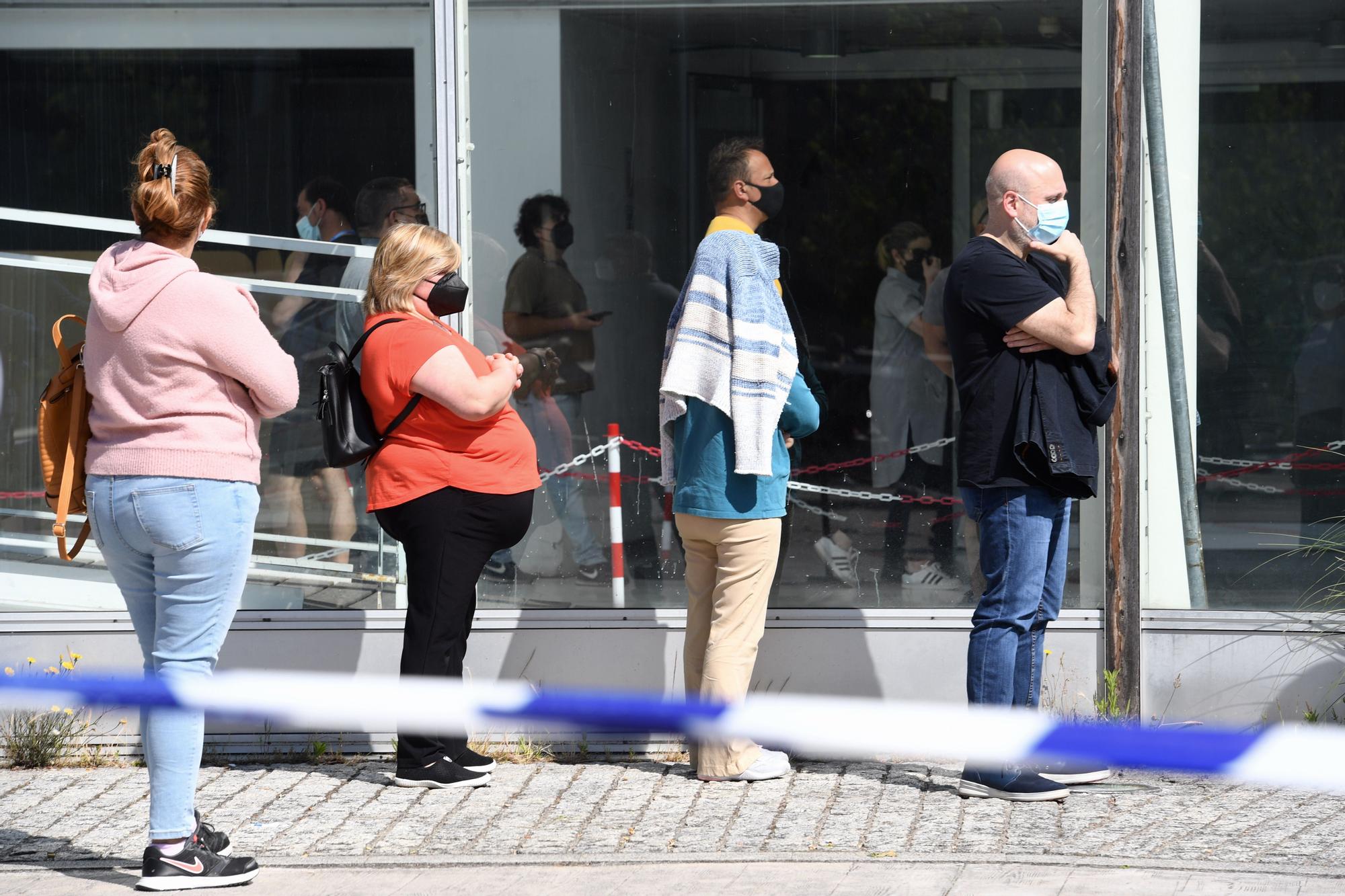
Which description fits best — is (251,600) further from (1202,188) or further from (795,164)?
(1202,188)

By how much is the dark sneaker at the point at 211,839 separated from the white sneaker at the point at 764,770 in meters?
1.64

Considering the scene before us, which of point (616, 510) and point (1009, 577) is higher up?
point (616, 510)

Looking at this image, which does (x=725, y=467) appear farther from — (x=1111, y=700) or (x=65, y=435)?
(x=65, y=435)

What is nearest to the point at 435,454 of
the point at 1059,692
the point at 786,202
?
the point at 786,202

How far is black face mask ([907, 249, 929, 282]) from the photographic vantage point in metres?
6.12

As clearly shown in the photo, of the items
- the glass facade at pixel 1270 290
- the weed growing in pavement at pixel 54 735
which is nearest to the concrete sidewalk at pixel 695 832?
the weed growing in pavement at pixel 54 735

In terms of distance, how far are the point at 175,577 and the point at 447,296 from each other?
4.64ft

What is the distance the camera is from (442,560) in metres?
5.05

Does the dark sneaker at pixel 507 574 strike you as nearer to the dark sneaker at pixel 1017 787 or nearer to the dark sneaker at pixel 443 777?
the dark sneaker at pixel 443 777

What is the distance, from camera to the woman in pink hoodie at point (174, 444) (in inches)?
158

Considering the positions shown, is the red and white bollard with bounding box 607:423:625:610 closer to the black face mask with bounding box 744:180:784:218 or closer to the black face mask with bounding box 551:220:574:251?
the black face mask with bounding box 551:220:574:251

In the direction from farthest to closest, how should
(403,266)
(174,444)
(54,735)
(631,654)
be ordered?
(631,654)
(54,735)
(403,266)
(174,444)

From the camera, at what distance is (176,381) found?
402 centimetres

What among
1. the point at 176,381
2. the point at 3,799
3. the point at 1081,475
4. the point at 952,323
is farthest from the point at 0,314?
the point at 1081,475
